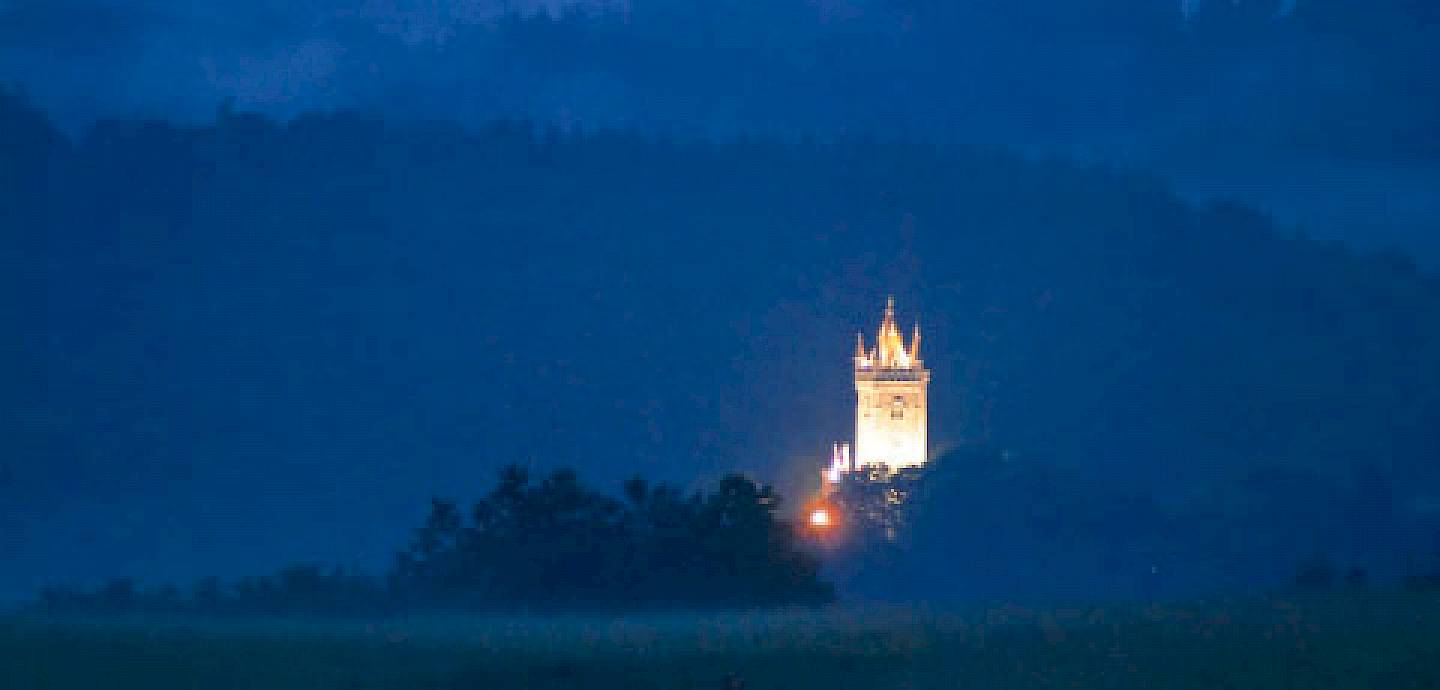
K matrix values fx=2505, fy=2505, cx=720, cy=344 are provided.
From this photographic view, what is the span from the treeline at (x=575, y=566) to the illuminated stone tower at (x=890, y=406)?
382 feet

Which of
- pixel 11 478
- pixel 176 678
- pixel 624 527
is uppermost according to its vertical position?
pixel 11 478

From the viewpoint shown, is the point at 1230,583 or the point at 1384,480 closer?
the point at 1230,583

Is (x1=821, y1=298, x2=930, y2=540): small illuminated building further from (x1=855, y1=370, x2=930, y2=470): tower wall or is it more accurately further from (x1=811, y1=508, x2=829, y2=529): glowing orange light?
(x1=811, y1=508, x2=829, y2=529): glowing orange light

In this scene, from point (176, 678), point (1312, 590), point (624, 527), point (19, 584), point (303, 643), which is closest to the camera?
point (176, 678)

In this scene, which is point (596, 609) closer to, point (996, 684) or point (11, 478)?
point (996, 684)

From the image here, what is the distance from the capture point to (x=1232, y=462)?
176m

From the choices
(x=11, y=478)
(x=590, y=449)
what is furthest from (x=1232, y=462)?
(x=11, y=478)

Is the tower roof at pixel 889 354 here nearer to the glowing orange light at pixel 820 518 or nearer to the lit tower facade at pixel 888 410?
the lit tower facade at pixel 888 410

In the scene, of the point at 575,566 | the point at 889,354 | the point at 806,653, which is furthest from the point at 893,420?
the point at 806,653

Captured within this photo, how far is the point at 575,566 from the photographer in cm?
5978

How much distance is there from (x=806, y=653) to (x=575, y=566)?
2474cm

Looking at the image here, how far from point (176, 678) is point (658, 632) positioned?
902cm

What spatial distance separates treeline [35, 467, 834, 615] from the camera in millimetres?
58406

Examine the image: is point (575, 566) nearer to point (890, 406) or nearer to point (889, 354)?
point (890, 406)
